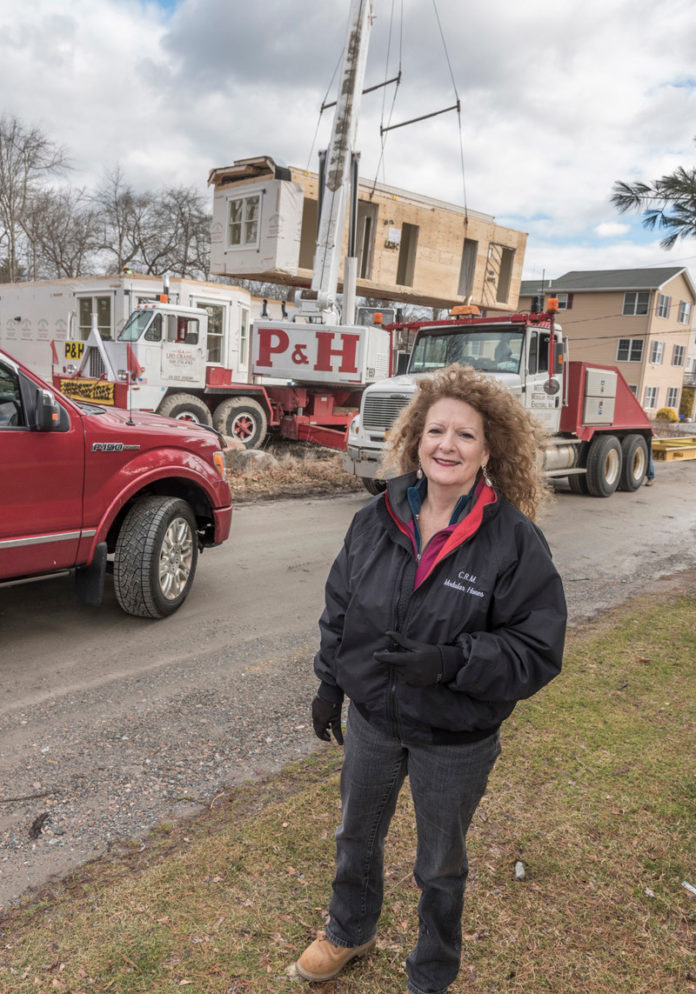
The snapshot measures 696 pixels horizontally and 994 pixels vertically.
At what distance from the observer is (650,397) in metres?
41.8

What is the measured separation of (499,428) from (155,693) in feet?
9.55

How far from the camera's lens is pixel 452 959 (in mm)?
2072

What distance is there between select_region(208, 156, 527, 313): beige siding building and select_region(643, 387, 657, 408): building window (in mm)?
21656

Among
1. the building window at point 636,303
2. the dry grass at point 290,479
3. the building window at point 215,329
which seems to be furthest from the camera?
the building window at point 636,303

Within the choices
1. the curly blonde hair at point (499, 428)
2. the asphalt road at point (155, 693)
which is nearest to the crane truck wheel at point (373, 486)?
the asphalt road at point (155, 693)

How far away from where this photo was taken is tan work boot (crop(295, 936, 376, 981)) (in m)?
2.17

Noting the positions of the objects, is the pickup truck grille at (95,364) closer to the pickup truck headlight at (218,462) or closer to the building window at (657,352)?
the pickup truck headlight at (218,462)

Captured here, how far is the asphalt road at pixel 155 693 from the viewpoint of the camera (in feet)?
10.2

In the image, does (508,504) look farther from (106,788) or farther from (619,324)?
(619,324)

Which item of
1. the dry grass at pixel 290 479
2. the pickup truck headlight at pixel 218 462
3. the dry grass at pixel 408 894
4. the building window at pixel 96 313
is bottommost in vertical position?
the dry grass at pixel 408 894

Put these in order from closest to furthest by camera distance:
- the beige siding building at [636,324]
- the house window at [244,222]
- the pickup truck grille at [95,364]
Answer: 1. the pickup truck grille at [95,364]
2. the house window at [244,222]
3. the beige siding building at [636,324]

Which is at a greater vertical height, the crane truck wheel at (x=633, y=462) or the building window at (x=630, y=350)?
the building window at (x=630, y=350)

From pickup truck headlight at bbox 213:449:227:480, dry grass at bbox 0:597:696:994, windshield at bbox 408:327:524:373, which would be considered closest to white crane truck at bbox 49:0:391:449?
windshield at bbox 408:327:524:373

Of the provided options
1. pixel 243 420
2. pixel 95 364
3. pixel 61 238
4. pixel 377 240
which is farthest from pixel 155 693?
pixel 61 238
